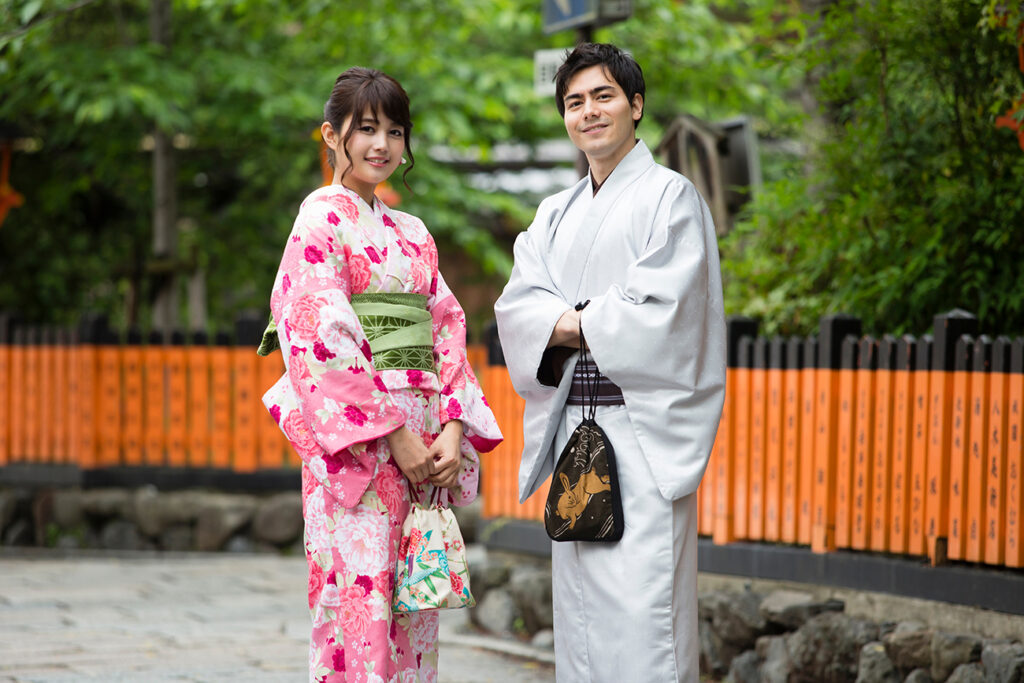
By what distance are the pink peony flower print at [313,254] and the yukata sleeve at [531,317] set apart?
21.8 inches

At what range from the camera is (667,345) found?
3000mm

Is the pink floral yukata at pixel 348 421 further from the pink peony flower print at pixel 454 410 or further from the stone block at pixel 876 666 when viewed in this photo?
the stone block at pixel 876 666

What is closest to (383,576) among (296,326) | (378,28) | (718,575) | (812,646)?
(296,326)

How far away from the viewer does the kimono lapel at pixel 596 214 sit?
321 cm

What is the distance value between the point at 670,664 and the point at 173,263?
318 inches

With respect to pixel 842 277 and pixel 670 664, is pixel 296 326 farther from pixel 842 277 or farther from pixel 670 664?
pixel 842 277

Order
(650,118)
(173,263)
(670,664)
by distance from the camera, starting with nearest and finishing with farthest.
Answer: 1. (670,664)
2. (173,263)
3. (650,118)

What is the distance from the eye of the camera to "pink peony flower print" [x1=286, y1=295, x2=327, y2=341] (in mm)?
3027

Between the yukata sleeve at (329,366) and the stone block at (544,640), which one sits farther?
the stone block at (544,640)

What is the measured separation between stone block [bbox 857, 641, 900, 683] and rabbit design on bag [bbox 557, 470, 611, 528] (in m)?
1.82

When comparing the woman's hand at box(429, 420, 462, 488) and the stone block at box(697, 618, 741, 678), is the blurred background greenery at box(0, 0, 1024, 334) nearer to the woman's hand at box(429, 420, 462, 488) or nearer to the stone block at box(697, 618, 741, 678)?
the stone block at box(697, 618, 741, 678)

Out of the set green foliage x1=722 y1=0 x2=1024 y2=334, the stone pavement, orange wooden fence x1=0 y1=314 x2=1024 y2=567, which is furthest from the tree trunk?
green foliage x1=722 y1=0 x2=1024 y2=334

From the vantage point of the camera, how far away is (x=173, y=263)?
33.1ft

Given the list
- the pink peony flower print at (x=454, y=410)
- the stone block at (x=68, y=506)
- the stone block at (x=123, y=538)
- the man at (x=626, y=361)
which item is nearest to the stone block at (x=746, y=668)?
the man at (x=626, y=361)
